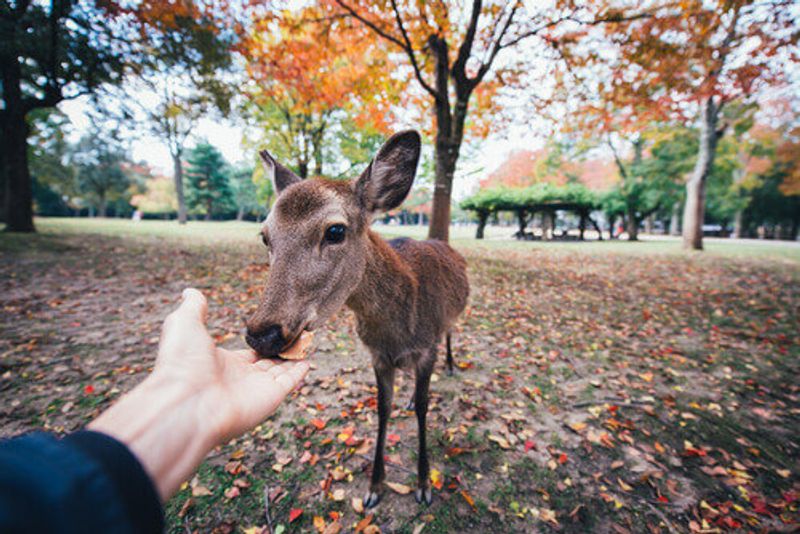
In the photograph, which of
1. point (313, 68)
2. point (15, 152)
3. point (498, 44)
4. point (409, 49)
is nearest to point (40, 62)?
point (15, 152)

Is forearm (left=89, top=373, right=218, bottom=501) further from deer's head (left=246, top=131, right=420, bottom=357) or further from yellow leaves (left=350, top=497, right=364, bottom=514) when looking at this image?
yellow leaves (left=350, top=497, right=364, bottom=514)

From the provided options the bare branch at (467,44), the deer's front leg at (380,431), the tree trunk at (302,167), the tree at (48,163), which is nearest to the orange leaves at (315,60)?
the bare branch at (467,44)

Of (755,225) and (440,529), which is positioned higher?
(755,225)

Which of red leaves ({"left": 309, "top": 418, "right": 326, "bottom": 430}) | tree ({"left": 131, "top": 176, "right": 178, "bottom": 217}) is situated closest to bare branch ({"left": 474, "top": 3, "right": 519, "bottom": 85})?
red leaves ({"left": 309, "top": 418, "right": 326, "bottom": 430})

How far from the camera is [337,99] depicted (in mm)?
14852

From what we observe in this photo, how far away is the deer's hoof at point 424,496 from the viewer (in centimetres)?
256

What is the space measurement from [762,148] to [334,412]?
4208cm

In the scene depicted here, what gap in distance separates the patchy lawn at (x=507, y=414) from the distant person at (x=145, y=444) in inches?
59.0

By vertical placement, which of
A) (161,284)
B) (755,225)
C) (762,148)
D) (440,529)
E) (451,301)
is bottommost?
(440,529)

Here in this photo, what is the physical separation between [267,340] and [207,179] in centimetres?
5811

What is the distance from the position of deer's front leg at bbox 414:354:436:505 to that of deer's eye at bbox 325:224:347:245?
139cm

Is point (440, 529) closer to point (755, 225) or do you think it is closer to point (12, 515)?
point (12, 515)

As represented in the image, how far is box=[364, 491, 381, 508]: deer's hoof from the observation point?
2.53 metres

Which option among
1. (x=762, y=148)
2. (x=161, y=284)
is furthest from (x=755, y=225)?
(x=161, y=284)
